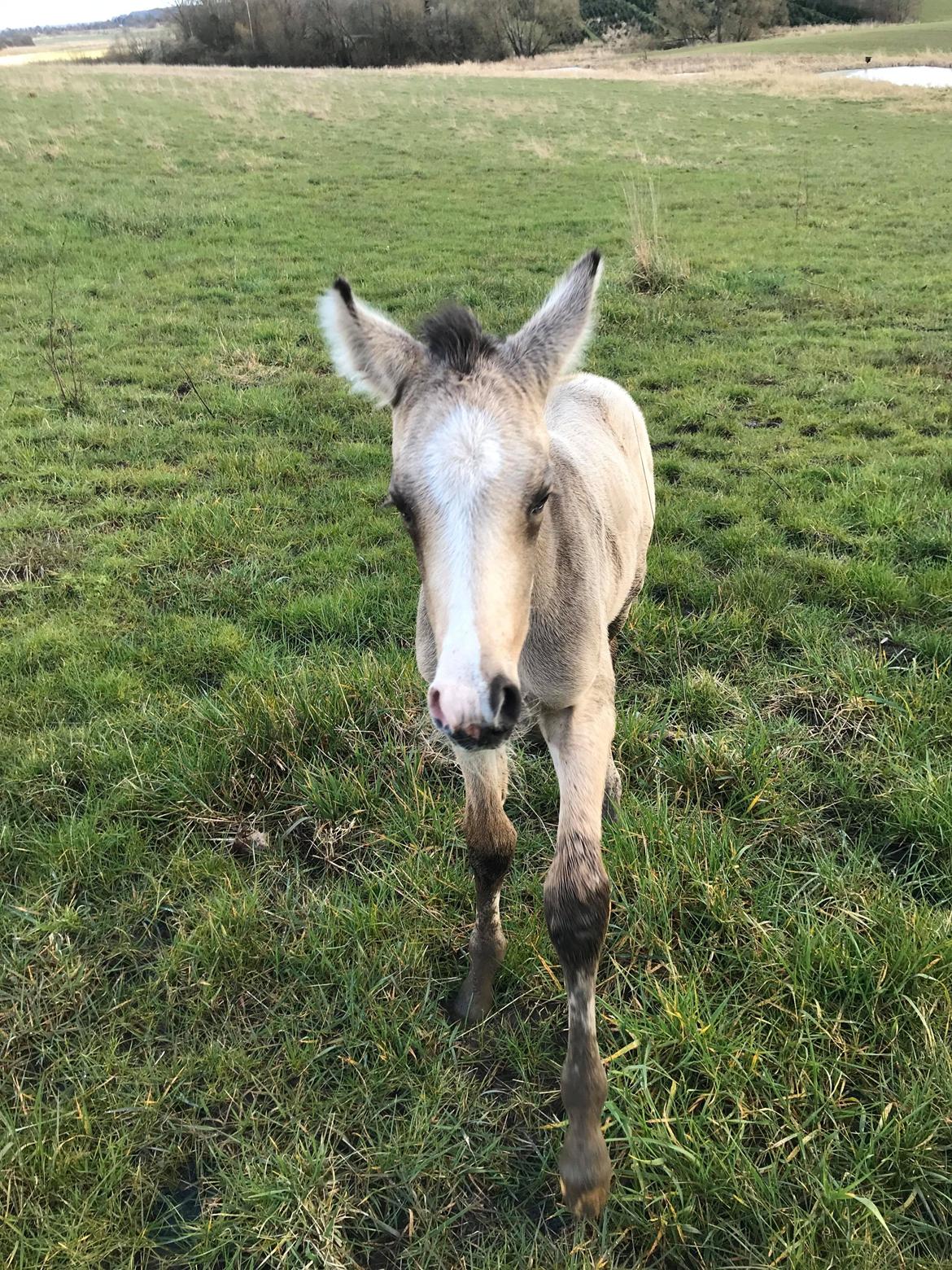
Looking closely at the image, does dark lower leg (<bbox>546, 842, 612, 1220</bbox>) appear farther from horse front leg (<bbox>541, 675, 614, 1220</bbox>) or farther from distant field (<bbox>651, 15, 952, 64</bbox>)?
distant field (<bbox>651, 15, 952, 64</bbox>)

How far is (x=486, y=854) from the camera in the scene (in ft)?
8.73

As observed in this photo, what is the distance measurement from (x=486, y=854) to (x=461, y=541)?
1293 mm

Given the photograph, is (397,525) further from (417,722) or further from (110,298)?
(110,298)

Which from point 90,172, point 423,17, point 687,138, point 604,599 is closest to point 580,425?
point 604,599

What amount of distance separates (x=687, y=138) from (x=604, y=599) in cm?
2710

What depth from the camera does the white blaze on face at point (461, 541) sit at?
1.67 meters

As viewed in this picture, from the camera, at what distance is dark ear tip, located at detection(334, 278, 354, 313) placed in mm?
2297

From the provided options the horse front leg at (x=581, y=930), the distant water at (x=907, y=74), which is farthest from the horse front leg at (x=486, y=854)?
the distant water at (x=907, y=74)

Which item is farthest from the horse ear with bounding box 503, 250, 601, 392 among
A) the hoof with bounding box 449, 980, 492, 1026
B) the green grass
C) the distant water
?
the green grass

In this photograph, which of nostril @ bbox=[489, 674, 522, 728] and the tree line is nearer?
nostril @ bbox=[489, 674, 522, 728]

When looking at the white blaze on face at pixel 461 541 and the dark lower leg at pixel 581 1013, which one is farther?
the dark lower leg at pixel 581 1013

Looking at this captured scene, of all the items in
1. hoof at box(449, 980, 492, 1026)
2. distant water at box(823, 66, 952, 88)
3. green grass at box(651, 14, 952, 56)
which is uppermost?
green grass at box(651, 14, 952, 56)

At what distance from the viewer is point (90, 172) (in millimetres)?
16375

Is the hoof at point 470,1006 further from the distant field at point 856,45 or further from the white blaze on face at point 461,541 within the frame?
the distant field at point 856,45
